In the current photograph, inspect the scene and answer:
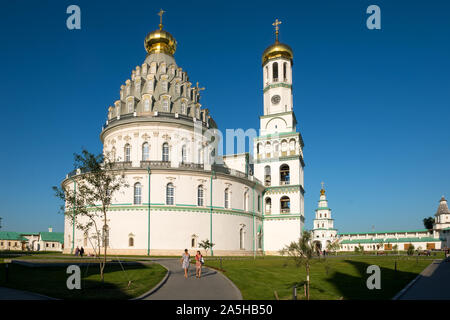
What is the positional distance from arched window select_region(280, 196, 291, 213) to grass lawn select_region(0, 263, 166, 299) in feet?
119

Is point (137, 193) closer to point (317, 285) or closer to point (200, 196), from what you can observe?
point (200, 196)

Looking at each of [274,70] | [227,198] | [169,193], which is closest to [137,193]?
[169,193]

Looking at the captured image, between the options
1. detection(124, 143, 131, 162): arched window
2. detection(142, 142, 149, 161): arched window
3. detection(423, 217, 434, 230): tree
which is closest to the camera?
detection(142, 142, 149, 161): arched window

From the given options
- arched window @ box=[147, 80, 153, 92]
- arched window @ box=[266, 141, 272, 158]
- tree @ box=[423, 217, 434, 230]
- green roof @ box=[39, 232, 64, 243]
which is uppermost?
arched window @ box=[147, 80, 153, 92]

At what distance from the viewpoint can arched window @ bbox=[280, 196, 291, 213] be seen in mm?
58578

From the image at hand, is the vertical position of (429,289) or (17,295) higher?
(17,295)

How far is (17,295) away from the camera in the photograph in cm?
1507

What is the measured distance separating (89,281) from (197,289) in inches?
241

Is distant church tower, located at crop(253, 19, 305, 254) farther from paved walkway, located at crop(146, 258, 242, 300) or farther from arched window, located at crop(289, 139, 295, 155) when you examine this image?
paved walkway, located at crop(146, 258, 242, 300)

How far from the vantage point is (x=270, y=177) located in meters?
60.9

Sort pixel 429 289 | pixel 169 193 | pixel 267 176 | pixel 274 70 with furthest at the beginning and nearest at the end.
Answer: pixel 274 70 → pixel 267 176 → pixel 169 193 → pixel 429 289

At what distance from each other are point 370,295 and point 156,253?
29031 millimetres

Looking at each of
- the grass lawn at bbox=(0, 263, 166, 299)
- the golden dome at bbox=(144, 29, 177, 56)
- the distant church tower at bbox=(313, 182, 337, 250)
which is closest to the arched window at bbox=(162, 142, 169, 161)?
the golden dome at bbox=(144, 29, 177, 56)
